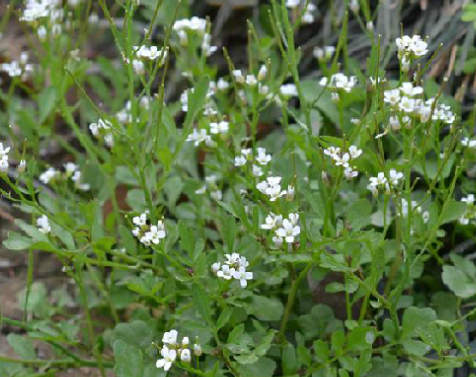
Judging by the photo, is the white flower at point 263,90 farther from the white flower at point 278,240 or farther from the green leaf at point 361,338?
the green leaf at point 361,338

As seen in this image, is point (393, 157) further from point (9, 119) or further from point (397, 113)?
point (9, 119)

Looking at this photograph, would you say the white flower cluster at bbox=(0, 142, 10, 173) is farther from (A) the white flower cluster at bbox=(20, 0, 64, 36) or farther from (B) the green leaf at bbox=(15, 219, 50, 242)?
(A) the white flower cluster at bbox=(20, 0, 64, 36)

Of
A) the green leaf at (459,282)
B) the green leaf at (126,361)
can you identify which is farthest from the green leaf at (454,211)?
the green leaf at (126,361)

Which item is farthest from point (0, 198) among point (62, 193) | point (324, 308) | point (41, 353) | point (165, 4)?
point (324, 308)

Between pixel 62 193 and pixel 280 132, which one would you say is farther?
pixel 280 132

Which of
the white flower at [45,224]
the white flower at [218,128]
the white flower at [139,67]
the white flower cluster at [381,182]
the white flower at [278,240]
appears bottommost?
the white flower at [45,224]

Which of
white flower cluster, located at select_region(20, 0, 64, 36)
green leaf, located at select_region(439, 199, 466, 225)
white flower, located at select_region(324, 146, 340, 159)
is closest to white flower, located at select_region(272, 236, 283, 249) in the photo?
white flower, located at select_region(324, 146, 340, 159)

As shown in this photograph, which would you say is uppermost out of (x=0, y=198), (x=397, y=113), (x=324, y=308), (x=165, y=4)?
(x=165, y=4)
